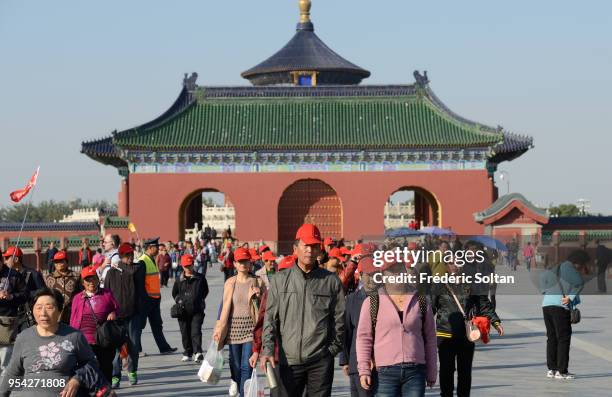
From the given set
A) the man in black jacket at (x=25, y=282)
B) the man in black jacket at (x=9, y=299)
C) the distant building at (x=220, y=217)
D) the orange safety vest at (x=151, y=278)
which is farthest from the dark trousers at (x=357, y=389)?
the distant building at (x=220, y=217)

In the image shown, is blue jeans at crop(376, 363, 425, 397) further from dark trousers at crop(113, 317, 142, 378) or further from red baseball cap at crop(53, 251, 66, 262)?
dark trousers at crop(113, 317, 142, 378)

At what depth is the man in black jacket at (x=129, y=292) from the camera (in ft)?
41.1

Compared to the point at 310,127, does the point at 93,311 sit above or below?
below

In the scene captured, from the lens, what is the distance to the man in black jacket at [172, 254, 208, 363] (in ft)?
46.0

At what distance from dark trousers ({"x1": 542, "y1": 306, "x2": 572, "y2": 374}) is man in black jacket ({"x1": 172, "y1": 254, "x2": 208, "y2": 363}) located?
4.09 meters

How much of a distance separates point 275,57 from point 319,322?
52.2 metres

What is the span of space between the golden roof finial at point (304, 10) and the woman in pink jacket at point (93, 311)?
2058 inches

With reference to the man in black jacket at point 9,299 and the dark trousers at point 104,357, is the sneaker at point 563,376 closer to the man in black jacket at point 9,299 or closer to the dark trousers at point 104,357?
the dark trousers at point 104,357

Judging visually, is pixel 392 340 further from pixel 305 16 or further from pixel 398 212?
pixel 398 212

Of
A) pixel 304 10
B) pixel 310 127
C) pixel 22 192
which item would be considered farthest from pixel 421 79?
pixel 22 192

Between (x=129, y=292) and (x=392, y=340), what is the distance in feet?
19.0

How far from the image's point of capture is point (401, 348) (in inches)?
302

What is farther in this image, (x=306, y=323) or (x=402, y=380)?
(x=306, y=323)

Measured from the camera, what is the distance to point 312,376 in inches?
313
